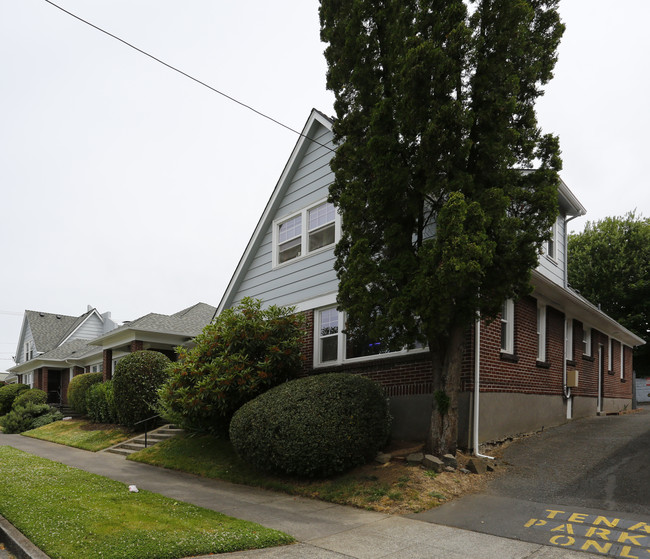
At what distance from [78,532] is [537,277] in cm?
980

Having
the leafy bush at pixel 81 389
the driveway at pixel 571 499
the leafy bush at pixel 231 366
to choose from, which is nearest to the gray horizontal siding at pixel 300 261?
the leafy bush at pixel 231 366

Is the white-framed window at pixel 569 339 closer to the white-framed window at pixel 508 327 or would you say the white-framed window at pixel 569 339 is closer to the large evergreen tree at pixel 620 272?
the white-framed window at pixel 508 327

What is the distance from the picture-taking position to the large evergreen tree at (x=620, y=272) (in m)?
29.9

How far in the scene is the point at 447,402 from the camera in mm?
9234

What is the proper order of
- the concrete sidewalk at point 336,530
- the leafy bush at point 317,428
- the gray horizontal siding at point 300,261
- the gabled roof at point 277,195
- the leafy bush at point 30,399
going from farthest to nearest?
the leafy bush at point 30,399 → the gabled roof at point 277,195 → the gray horizontal siding at point 300,261 → the leafy bush at point 317,428 → the concrete sidewalk at point 336,530

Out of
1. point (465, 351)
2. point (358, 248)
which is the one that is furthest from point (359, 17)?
point (465, 351)

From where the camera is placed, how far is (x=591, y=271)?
30.7 meters

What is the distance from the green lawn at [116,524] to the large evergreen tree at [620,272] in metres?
28.1

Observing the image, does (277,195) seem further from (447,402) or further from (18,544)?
(18,544)

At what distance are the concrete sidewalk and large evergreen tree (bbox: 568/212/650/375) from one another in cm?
2657

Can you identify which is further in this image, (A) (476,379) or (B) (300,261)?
(B) (300,261)

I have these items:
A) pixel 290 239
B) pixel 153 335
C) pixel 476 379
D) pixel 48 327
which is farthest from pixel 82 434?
pixel 48 327

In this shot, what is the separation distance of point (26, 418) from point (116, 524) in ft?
68.3

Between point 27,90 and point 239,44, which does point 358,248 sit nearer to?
point 239,44
